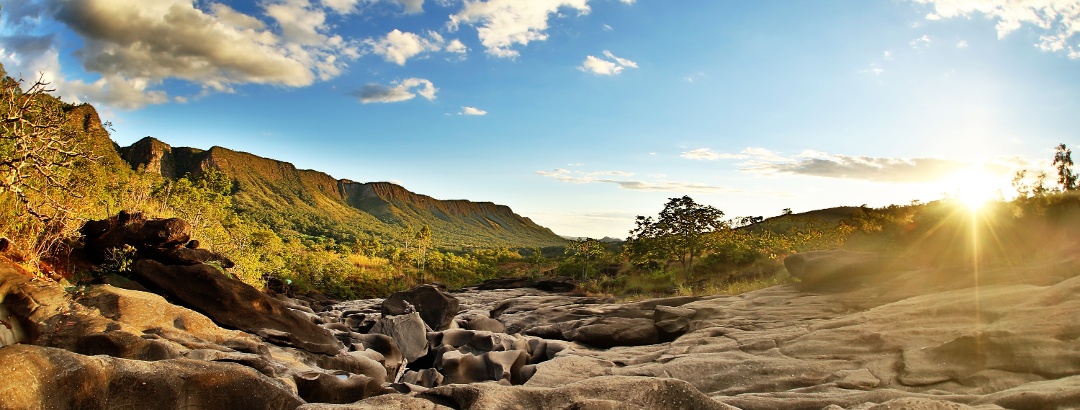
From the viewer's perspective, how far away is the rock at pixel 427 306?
20703 millimetres

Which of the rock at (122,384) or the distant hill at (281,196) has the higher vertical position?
the distant hill at (281,196)

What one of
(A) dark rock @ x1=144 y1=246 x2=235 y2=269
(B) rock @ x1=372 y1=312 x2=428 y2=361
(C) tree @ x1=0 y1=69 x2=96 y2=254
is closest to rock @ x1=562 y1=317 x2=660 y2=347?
(B) rock @ x1=372 y1=312 x2=428 y2=361

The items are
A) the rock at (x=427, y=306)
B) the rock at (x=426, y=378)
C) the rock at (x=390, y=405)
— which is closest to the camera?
the rock at (x=390, y=405)

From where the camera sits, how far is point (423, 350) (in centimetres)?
1595

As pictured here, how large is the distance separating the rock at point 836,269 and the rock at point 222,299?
51.5 feet

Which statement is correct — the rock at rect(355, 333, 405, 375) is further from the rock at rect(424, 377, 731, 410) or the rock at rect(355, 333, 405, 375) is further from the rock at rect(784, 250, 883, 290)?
the rock at rect(784, 250, 883, 290)

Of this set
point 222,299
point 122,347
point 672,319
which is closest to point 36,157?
point 222,299

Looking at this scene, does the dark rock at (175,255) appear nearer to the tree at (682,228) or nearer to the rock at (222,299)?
the rock at (222,299)

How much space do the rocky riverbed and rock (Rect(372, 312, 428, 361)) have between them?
5 centimetres

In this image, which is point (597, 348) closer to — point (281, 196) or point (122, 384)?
point (122, 384)

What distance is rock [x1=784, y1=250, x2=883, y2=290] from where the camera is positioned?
17.0 meters

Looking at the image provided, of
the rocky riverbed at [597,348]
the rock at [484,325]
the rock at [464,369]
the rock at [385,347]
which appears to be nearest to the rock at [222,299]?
the rocky riverbed at [597,348]

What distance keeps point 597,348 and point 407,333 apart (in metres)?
6.07

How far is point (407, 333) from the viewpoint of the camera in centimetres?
1611
